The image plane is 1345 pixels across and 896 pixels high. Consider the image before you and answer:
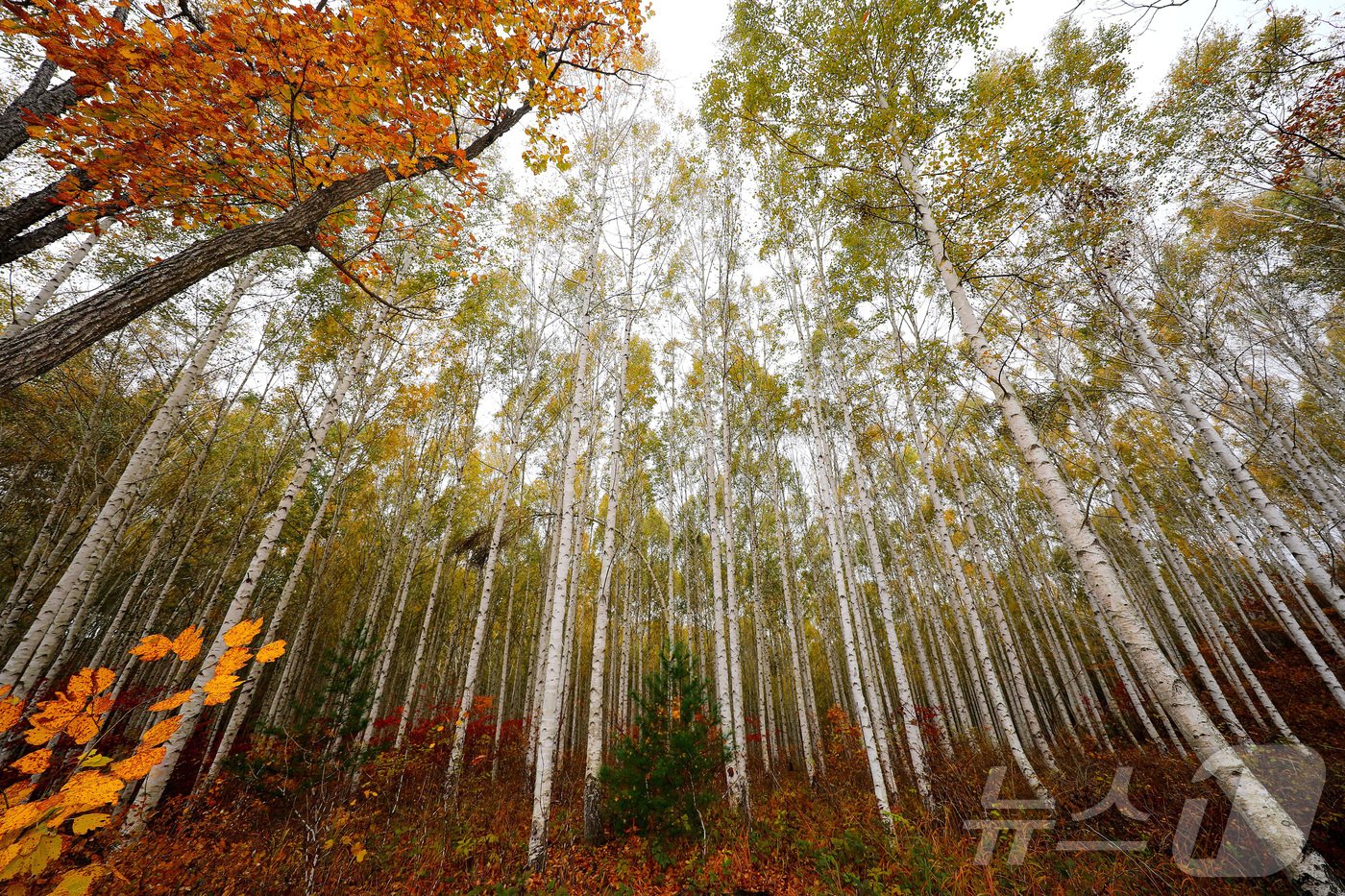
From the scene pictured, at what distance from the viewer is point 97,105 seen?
294 centimetres

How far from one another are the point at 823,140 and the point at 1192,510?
1738 cm

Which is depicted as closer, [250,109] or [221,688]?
[221,688]

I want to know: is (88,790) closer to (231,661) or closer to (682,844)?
(231,661)

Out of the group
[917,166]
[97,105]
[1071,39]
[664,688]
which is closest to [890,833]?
[664,688]

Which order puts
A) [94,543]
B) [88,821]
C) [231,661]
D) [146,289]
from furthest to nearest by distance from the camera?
[94,543] → [146,289] → [231,661] → [88,821]

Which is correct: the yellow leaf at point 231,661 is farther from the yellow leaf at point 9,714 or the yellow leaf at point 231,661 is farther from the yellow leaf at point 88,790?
the yellow leaf at point 9,714

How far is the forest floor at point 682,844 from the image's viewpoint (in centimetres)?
438

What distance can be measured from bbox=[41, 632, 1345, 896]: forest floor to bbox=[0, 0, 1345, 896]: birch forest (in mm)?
73

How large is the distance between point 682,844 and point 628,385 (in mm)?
9154

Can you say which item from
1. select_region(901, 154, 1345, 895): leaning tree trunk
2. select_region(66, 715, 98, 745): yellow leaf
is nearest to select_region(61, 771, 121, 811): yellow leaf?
select_region(66, 715, 98, 745): yellow leaf

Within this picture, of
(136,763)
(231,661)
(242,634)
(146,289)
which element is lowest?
(136,763)

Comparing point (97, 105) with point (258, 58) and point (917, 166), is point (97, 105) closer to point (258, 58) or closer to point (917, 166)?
point (258, 58)

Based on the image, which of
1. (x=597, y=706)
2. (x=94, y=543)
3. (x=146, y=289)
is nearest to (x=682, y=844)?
(x=597, y=706)

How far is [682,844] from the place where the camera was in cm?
593
